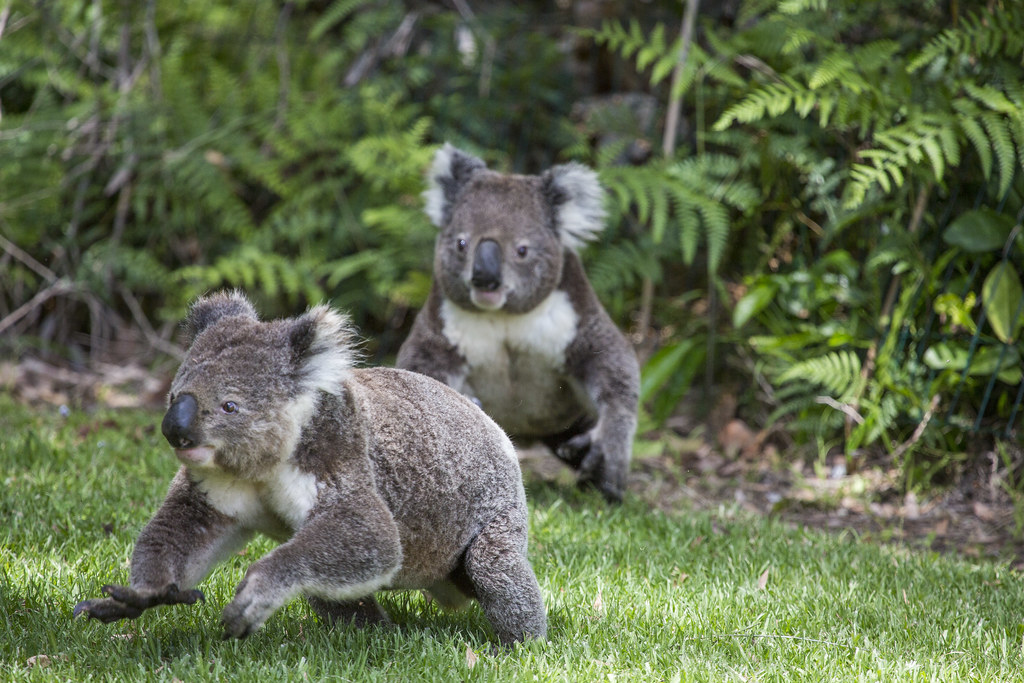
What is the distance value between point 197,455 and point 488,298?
2.30m

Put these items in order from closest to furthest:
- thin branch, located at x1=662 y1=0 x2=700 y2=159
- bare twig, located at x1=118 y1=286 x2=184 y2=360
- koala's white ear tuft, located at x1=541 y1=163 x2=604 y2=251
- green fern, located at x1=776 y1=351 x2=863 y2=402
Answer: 1. koala's white ear tuft, located at x1=541 y1=163 x2=604 y2=251
2. green fern, located at x1=776 y1=351 x2=863 y2=402
3. thin branch, located at x1=662 y1=0 x2=700 y2=159
4. bare twig, located at x1=118 y1=286 x2=184 y2=360

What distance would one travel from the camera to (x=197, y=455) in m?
2.42

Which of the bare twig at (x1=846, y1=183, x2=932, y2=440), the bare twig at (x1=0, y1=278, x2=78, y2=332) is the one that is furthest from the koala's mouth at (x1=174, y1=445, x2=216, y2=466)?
the bare twig at (x1=0, y1=278, x2=78, y2=332)

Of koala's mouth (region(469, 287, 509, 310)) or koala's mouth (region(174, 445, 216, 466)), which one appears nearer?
koala's mouth (region(174, 445, 216, 466))

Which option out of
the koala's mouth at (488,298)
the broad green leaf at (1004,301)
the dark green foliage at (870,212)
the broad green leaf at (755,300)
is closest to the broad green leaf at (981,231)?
the dark green foliage at (870,212)

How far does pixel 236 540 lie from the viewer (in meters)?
2.70

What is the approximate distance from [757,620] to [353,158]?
15.4 feet

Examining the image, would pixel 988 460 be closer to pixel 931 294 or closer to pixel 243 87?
pixel 931 294

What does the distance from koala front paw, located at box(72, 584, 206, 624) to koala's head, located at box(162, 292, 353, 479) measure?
0.99ft

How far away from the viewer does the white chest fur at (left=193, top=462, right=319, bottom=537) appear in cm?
258

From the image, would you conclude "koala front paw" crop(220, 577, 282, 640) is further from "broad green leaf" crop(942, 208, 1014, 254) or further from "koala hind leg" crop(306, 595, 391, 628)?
"broad green leaf" crop(942, 208, 1014, 254)

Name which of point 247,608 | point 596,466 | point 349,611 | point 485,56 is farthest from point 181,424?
point 485,56

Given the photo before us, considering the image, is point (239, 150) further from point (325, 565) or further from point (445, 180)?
point (325, 565)

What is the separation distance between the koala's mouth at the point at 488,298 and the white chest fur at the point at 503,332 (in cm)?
13
